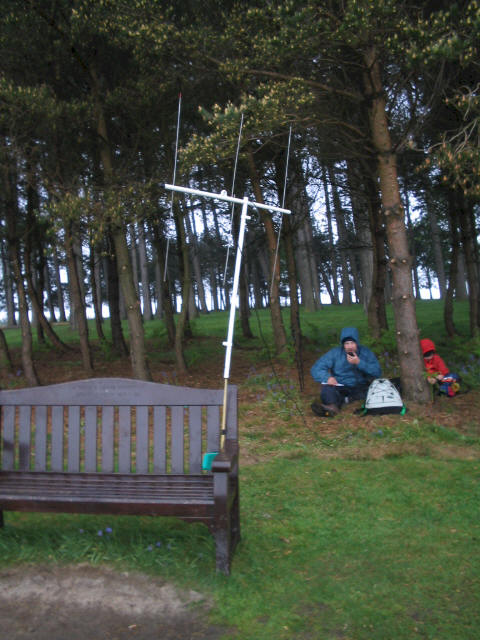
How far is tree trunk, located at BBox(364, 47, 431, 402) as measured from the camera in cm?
845

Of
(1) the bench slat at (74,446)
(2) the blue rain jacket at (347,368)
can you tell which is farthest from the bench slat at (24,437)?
(2) the blue rain jacket at (347,368)

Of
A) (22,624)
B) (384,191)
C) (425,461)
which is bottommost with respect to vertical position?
(22,624)

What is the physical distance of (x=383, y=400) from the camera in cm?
803

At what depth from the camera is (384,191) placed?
877 cm

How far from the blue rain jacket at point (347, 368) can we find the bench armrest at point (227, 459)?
13.2 ft

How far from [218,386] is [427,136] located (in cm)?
644

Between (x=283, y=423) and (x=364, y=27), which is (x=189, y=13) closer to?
(x=364, y=27)

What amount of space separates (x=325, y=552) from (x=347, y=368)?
4365 mm

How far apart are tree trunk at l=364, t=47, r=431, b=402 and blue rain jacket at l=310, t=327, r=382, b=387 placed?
1.41ft

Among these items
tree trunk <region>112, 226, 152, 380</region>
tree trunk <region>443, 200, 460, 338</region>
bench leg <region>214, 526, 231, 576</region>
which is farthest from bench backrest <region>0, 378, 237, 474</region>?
tree trunk <region>443, 200, 460, 338</region>

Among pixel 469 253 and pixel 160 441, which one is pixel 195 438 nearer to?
pixel 160 441

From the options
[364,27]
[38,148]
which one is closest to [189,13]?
[38,148]

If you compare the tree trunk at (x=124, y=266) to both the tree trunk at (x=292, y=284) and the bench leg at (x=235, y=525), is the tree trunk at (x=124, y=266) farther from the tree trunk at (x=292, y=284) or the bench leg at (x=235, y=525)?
the bench leg at (x=235, y=525)

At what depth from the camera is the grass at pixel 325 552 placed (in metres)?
3.51
